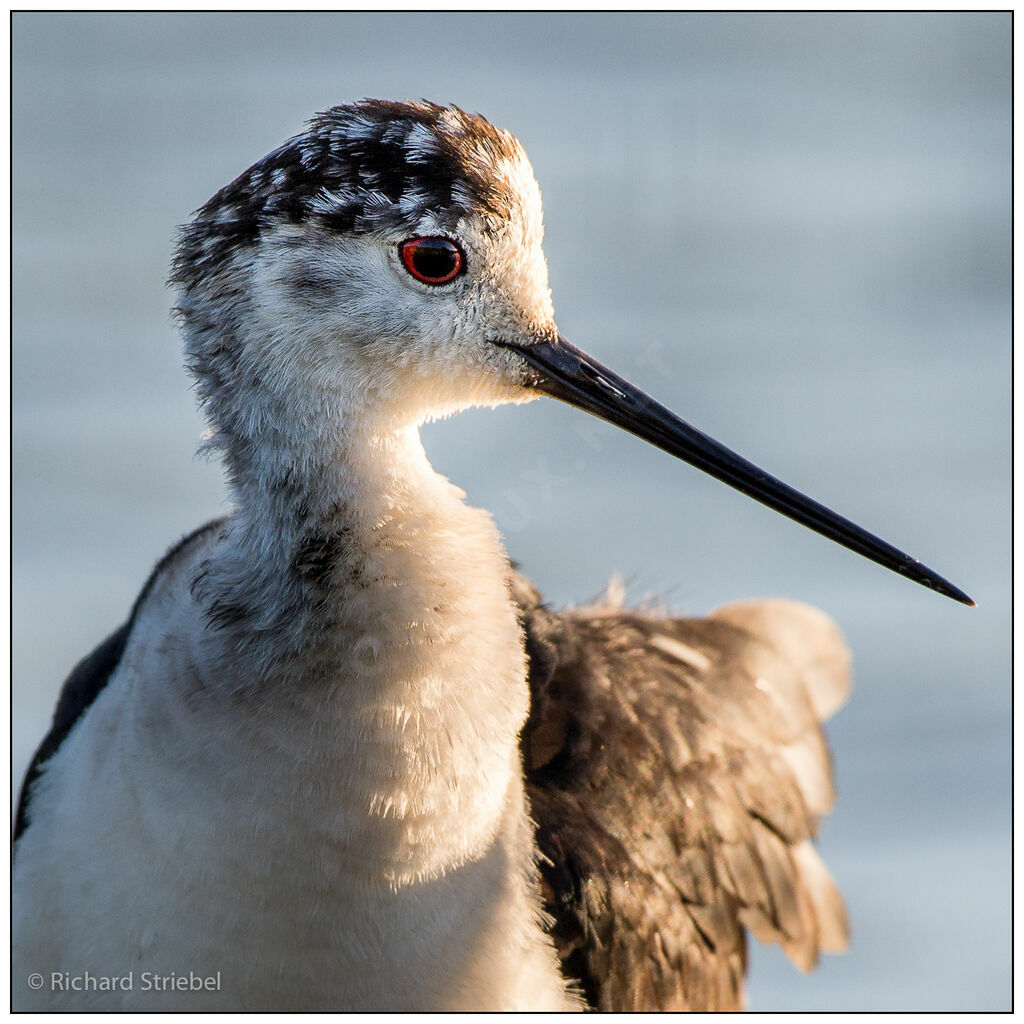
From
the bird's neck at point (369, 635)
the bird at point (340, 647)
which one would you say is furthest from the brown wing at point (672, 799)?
the bird's neck at point (369, 635)

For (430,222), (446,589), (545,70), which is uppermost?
(545,70)

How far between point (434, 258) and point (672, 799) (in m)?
1.55

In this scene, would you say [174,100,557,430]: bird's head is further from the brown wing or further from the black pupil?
the brown wing

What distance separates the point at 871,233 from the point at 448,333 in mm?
4476

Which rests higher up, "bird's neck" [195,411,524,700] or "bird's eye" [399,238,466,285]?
"bird's eye" [399,238,466,285]

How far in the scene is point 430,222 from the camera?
303 centimetres

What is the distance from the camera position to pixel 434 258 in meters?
3.06

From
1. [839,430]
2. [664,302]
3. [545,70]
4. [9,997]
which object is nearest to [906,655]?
[839,430]

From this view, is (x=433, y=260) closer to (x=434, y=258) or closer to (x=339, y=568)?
(x=434, y=258)

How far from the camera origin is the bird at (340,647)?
9.95 feet

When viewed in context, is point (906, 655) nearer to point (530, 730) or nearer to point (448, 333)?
point (530, 730)

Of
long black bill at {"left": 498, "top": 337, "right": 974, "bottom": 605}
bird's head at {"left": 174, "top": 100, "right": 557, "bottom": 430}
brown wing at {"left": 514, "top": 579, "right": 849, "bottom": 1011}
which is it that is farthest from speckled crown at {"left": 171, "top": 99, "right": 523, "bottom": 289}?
brown wing at {"left": 514, "top": 579, "right": 849, "bottom": 1011}

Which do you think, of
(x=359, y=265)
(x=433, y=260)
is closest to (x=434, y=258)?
(x=433, y=260)

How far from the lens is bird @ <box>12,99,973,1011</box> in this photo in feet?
9.95
